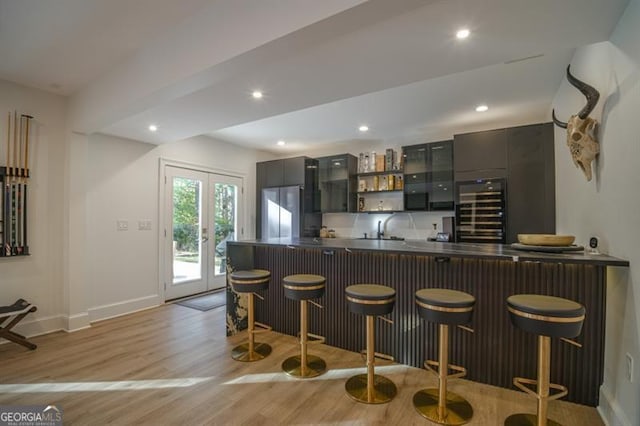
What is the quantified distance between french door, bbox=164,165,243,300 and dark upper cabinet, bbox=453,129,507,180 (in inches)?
152

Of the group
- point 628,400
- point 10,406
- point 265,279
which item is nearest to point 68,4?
point 265,279

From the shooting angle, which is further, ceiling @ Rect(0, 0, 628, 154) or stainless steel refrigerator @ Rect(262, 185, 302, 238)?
stainless steel refrigerator @ Rect(262, 185, 302, 238)

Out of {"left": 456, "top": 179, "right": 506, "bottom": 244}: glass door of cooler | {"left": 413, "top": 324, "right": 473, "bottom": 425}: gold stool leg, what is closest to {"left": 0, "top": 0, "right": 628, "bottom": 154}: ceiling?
{"left": 456, "top": 179, "right": 506, "bottom": 244}: glass door of cooler

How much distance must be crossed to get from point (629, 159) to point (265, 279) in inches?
105

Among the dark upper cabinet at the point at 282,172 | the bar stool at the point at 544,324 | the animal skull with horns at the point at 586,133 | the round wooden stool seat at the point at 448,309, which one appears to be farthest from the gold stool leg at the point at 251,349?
the dark upper cabinet at the point at 282,172

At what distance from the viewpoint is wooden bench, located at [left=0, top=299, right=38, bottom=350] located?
2801 millimetres

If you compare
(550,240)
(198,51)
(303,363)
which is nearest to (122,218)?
(198,51)

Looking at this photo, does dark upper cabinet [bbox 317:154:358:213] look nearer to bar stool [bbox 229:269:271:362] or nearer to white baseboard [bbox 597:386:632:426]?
bar stool [bbox 229:269:271:362]

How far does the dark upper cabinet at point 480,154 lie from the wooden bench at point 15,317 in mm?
5300

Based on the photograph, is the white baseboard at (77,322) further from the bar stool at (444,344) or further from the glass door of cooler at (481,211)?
the glass door of cooler at (481,211)

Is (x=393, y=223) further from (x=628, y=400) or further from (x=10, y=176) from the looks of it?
(x=10, y=176)

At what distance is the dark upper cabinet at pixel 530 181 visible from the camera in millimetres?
3646

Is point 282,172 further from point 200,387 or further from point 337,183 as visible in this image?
point 200,387

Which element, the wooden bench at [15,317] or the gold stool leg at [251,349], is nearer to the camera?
the gold stool leg at [251,349]
